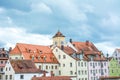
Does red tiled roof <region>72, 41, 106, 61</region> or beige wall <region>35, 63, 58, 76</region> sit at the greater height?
red tiled roof <region>72, 41, 106, 61</region>

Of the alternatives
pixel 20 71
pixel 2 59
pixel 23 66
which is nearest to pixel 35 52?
pixel 2 59

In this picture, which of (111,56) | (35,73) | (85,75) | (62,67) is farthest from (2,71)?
(111,56)

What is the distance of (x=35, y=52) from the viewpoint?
316 feet

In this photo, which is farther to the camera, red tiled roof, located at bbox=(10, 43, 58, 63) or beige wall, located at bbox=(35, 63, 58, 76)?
beige wall, located at bbox=(35, 63, 58, 76)

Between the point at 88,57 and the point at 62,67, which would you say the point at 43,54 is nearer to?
the point at 62,67

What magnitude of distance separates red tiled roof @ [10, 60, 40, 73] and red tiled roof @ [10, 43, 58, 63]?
25.8 feet

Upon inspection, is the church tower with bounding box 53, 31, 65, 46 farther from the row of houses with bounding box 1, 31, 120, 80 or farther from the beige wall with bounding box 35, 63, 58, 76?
the beige wall with bounding box 35, 63, 58, 76

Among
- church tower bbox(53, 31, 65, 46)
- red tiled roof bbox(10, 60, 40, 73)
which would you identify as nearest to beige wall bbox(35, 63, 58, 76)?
red tiled roof bbox(10, 60, 40, 73)

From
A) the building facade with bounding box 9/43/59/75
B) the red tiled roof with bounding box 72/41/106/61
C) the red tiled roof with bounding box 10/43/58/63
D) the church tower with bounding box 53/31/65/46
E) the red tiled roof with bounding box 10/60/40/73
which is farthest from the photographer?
the church tower with bounding box 53/31/65/46

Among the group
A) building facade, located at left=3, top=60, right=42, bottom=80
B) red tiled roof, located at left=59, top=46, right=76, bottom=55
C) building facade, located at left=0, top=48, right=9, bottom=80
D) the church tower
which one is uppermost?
the church tower

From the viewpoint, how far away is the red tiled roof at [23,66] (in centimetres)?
8136

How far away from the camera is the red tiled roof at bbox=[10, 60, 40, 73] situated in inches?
3203

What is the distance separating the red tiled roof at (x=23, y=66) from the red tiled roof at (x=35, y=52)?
Answer: 788 cm

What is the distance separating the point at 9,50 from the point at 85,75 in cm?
2576
